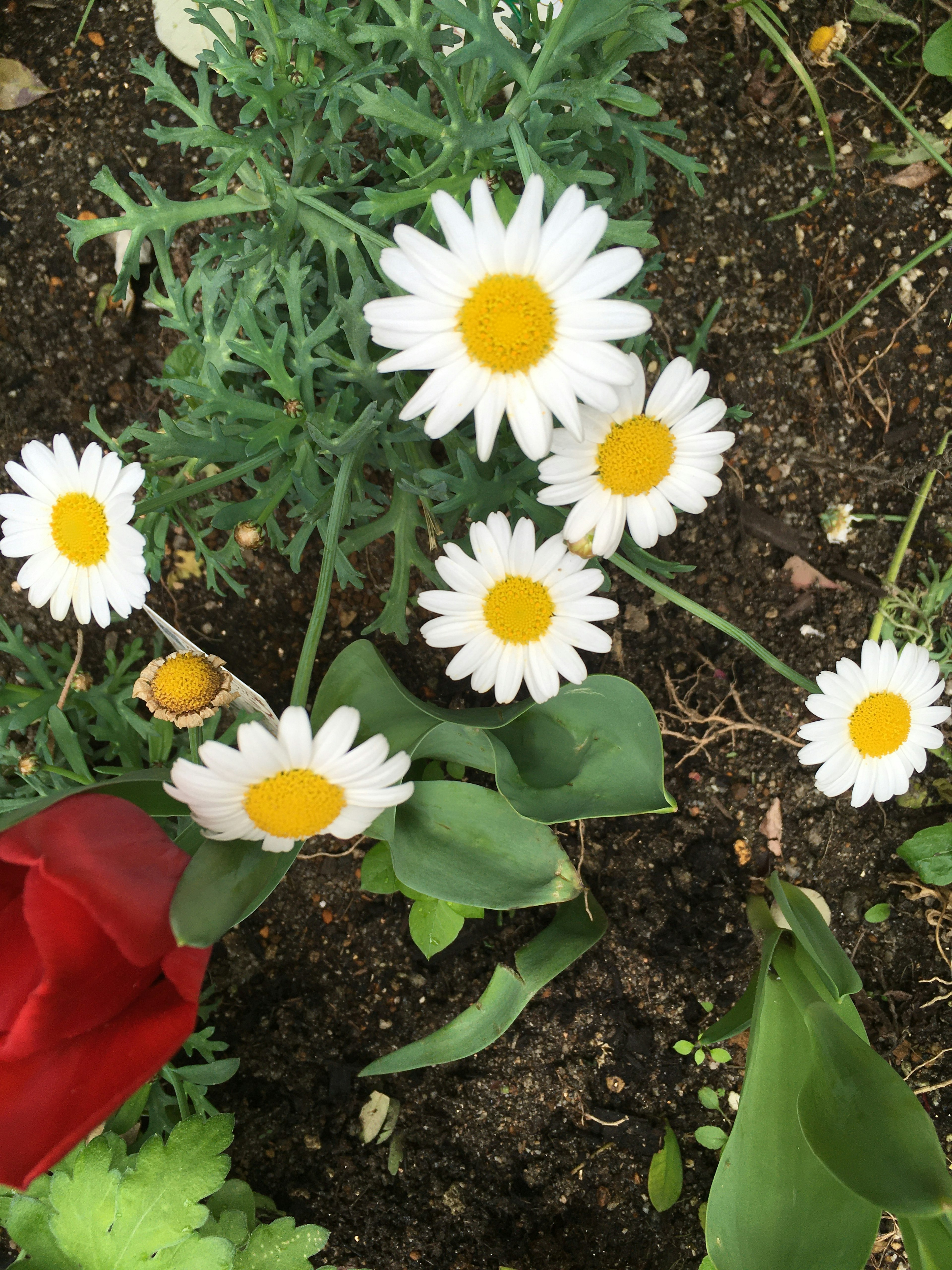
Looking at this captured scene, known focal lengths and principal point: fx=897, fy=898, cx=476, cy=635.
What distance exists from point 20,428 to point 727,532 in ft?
4.02

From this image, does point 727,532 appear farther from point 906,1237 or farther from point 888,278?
point 906,1237

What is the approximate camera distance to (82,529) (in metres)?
1.02

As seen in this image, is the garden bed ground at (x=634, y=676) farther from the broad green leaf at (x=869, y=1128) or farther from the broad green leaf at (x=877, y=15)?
the broad green leaf at (x=869, y=1128)

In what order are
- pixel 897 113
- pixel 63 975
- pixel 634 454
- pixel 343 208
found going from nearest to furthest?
pixel 63 975
pixel 634 454
pixel 343 208
pixel 897 113

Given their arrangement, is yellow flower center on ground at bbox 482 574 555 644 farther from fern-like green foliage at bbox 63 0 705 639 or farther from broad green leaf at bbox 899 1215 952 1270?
broad green leaf at bbox 899 1215 952 1270

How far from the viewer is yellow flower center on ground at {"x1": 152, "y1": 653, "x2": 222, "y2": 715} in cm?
105

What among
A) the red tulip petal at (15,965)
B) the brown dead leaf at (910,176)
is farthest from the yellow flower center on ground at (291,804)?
the brown dead leaf at (910,176)

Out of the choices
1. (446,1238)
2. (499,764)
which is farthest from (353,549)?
(446,1238)

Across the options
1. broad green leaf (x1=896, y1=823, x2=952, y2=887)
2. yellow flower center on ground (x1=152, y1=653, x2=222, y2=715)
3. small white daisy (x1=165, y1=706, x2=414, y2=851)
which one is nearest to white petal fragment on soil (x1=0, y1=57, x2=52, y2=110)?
yellow flower center on ground (x1=152, y1=653, x2=222, y2=715)

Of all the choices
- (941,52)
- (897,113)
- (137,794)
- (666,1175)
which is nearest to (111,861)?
(137,794)

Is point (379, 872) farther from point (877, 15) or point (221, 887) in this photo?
point (877, 15)

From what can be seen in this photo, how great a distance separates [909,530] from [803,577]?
183mm

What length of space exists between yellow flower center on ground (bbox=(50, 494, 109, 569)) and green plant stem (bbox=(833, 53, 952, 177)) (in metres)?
1.30

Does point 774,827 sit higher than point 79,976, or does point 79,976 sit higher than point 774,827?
point 774,827
